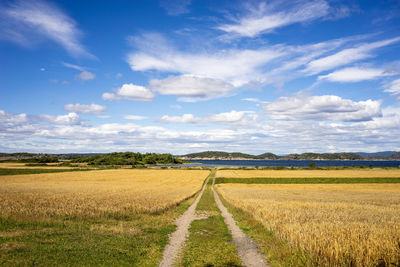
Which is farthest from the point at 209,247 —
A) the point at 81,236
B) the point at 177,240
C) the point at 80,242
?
the point at 81,236

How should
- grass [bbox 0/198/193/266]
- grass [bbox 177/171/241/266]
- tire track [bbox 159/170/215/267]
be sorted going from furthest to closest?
tire track [bbox 159/170/215/267] → grass [bbox 177/171/241/266] → grass [bbox 0/198/193/266]

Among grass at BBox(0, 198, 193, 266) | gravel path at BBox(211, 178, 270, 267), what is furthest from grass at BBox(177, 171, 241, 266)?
grass at BBox(0, 198, 193, 266)

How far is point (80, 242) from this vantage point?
1257 cm

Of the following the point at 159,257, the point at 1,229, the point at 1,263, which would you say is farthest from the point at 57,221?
the point at 159,257

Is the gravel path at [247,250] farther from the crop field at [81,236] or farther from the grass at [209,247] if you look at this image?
the crop field at [81,236]

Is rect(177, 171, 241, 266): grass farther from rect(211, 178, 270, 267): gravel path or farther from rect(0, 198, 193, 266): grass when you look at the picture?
rect(0, 198, 193, 266): grass

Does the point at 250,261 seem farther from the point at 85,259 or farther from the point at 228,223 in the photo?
the point at 228,223

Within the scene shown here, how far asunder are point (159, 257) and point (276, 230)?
7622 millimetres

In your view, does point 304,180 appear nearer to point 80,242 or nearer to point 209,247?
point 209,247

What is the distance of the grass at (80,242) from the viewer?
397 inches

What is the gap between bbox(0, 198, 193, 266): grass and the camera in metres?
10.1

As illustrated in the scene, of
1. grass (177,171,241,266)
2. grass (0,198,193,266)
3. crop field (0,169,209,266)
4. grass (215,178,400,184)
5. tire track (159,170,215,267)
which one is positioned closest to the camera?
grass (0,198,193,266)

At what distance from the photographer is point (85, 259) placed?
1026 cm

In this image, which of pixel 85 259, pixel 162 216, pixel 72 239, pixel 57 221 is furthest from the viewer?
pixel 162 216
